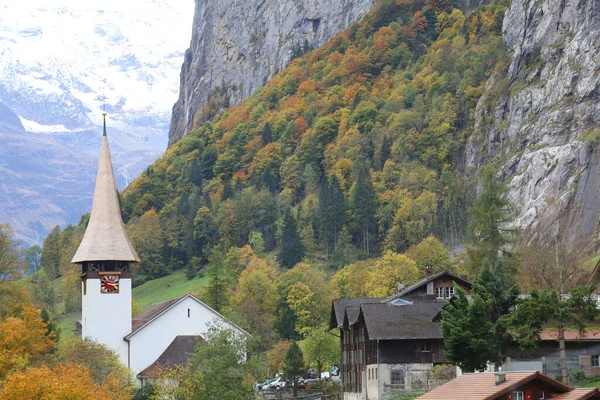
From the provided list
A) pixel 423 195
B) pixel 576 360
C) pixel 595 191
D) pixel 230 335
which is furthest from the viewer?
pixel 423 195

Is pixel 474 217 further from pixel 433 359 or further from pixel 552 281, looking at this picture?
pixel 433 359

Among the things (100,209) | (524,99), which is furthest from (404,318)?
(524,99)

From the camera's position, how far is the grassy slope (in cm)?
16812

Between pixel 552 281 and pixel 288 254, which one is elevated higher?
pixel 288 254

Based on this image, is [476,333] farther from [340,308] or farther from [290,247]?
[290,247]

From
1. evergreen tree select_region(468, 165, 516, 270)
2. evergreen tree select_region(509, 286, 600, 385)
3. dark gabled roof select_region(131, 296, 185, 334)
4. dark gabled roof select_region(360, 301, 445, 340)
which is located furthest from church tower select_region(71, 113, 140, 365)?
evergreen tree select_region(509, 286, 600, 385)

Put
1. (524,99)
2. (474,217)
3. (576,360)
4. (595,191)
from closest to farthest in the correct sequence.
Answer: (576,360)
(474,217)
(595,191)
(524,99)

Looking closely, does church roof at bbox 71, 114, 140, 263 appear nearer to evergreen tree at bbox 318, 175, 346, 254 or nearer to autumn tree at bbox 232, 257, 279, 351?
autumn tree at bbox 232, 257, 279, 351

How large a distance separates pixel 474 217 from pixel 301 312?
40.8 m

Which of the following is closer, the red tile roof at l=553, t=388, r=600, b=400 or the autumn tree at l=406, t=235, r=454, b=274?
the red tile roof at l=553, t=388, r=600, b=400

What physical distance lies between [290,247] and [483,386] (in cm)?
12235

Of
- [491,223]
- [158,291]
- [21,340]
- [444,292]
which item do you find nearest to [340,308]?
[444,292]

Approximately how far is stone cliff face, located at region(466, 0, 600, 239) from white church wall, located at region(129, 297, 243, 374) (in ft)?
136

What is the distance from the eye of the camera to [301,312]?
134 meters
